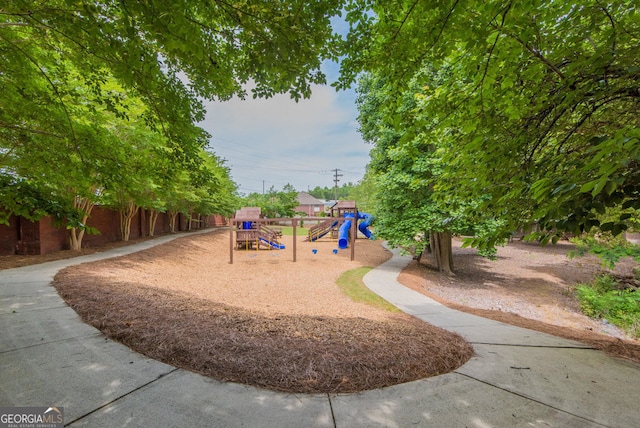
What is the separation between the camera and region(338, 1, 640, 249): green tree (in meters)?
2.59

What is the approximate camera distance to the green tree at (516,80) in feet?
8.51

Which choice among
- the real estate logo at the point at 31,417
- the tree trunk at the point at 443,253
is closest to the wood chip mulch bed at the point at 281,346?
the real estate logo at the point at 31,417

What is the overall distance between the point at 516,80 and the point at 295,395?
447cm

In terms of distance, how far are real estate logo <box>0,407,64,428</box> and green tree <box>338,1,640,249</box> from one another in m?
3.93

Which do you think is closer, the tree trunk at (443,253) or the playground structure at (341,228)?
the tree trunk at (443,253)

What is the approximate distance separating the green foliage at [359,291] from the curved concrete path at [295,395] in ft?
12.7

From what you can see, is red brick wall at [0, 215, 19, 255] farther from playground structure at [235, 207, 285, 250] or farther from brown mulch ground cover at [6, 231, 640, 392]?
playground structure at [235, 207, 285, 250]

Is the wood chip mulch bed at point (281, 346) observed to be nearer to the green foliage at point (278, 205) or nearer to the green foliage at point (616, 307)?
the green foliage at point (616, 307)

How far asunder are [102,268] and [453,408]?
9445mm

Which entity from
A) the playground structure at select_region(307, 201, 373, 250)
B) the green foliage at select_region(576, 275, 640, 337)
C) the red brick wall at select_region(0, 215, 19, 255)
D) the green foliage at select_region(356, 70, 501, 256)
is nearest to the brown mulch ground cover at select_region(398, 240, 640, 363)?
the green foliage at select_region(576, 275, 640, 337)

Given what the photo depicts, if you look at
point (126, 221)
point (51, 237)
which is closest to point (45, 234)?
point (51, 237)

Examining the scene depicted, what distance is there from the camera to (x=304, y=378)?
2.32 m

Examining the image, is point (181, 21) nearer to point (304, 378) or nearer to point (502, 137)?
point (304, 378)

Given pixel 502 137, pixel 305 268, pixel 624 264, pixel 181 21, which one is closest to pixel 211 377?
pixel 181 21
